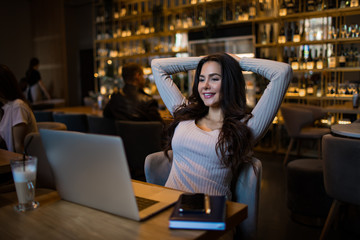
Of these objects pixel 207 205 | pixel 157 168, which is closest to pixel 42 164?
pixel 157 168

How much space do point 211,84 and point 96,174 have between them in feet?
2.60

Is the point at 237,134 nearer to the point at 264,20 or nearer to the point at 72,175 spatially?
the point at 72,175

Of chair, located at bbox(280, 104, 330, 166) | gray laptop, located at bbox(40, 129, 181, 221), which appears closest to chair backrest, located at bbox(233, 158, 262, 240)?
gray laptop, located at bbox(40, 129, 181, 221)

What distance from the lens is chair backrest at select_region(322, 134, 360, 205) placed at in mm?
1992

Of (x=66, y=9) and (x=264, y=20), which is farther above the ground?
(x=66, y=9)

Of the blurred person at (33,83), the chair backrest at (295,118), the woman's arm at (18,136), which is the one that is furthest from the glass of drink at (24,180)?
the blurred person at (33,83)

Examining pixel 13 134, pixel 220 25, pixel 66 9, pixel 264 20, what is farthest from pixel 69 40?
pixel 13 134

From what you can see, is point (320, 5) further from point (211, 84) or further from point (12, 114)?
point (12, 114)

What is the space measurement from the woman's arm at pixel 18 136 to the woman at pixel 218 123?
1123 mm

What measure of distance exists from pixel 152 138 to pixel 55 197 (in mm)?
2073

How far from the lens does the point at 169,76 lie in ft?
6.25

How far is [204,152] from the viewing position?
145 centimetres

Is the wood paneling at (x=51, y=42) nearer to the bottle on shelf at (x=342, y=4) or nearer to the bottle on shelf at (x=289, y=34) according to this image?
the bottle on shelf at (x=289, y=34)

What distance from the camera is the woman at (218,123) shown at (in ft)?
4.79
